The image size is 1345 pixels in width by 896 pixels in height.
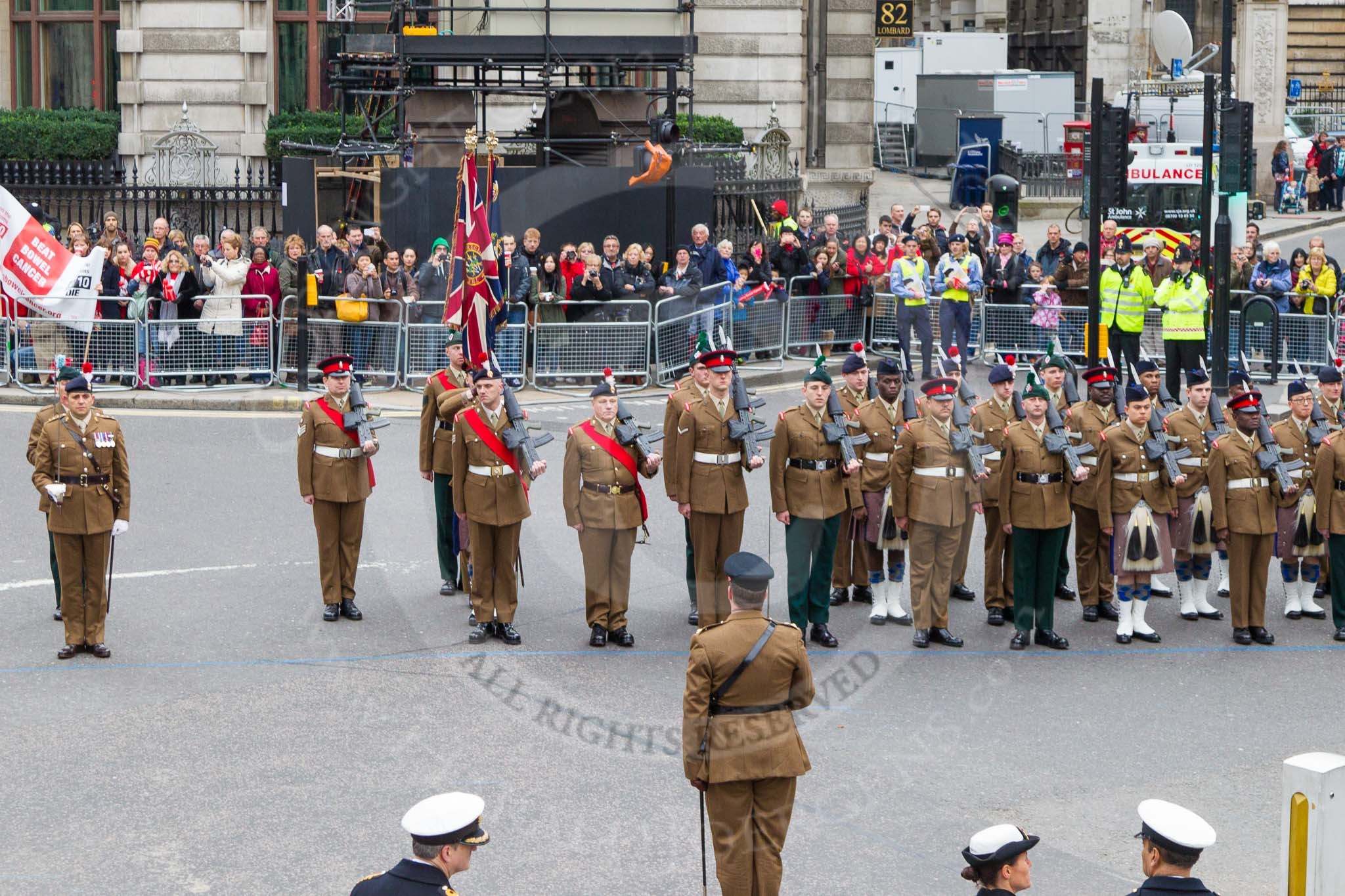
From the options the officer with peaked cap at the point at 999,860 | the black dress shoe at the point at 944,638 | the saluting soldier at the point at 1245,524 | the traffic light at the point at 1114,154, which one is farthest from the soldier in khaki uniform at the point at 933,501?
the traffic light at the point at 1114,154

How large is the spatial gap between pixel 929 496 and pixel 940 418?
1.72ft

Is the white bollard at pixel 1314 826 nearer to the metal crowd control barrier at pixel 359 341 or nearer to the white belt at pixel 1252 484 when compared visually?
the white belt at pixel 1252 484

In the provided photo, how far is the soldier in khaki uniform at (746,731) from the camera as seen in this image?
769 cm

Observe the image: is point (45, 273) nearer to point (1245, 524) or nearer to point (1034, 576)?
point (1034, 576)

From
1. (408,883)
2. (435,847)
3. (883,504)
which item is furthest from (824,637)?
(408,883)

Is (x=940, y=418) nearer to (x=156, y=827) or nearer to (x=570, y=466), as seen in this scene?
(x=570, y=466)

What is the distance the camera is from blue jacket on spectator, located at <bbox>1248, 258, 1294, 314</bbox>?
72.0 feet

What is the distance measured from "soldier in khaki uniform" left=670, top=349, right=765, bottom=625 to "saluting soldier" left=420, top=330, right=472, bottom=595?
1555 mm

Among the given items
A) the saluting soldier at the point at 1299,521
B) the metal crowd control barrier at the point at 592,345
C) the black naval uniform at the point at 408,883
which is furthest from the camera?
the metal crowd control barrier at the point at 592,345

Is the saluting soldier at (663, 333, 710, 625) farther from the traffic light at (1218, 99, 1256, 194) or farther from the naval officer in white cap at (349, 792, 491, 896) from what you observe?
the traffic light at (1218, 99, 1256, 194)

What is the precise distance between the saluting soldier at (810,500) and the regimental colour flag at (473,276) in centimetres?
265

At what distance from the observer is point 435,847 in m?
5.92

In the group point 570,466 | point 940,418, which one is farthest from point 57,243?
point 940,418

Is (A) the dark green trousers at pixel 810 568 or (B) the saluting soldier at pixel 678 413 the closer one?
(A) the dark green trousers at pixel 810 568
